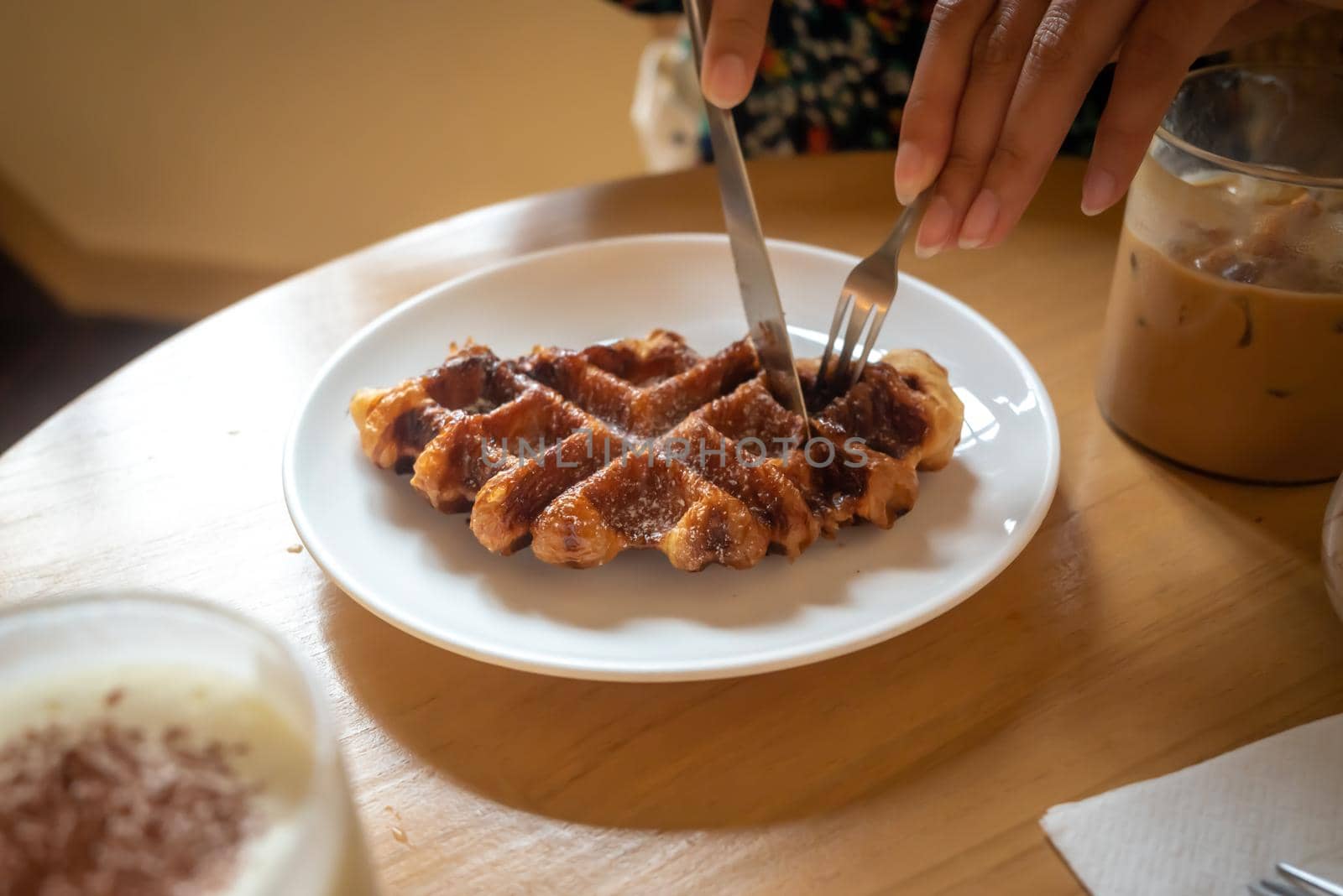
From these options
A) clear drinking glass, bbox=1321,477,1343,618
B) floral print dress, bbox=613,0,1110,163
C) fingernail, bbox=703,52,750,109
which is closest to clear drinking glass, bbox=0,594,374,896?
fingernail, bbox=703,52,750,109

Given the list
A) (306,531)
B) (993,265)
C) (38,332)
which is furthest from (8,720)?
(38,332)

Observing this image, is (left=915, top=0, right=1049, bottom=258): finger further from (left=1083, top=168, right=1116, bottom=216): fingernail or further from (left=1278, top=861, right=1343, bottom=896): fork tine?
(left=1278, top=861, right=1343, bottom=896): fork tine

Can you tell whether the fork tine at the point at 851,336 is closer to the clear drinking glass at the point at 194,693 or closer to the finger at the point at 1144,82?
the finger at the point at 1144,82

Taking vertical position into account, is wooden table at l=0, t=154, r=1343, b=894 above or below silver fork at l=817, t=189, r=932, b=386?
below

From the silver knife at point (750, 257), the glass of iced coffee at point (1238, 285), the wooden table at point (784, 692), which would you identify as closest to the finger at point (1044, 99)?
the glass of iced coffee at point (1238, 285)

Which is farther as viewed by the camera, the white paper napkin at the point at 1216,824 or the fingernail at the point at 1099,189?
the fingernail at the point at 1099,189

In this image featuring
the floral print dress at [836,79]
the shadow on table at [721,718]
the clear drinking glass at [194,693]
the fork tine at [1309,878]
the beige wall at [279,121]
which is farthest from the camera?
the beige wall at [279,121]

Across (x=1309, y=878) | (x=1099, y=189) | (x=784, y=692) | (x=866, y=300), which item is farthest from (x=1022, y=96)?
(x=1309, y=878)
